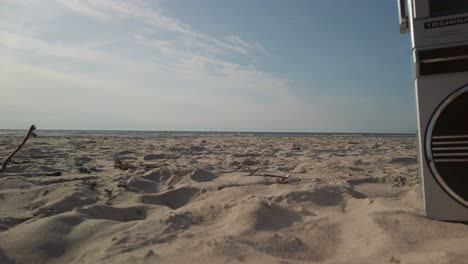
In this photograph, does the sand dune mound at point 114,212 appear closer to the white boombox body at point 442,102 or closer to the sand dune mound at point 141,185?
the sand dune mound at point 141,185

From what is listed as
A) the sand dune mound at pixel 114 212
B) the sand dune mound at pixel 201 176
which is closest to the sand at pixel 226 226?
the sand dune mound at pixel 114 212

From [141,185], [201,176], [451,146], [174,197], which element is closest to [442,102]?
[451,146]

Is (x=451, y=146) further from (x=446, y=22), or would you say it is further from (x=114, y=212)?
(x=114, y=212)

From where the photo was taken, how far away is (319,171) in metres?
3.22

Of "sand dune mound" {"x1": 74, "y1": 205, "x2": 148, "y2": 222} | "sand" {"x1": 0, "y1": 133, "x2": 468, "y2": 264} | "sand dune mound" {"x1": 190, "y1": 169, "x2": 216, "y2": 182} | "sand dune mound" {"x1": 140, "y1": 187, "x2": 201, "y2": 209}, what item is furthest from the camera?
"sand dune mound" {"x1": 190, "y1": 169, "x2": 216, "y2": 182}

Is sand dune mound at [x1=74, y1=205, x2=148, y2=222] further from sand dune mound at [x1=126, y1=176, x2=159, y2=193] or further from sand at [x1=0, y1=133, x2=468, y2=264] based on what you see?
sand dune mound at [x1=126, y1=176, x2=159, y2=193]

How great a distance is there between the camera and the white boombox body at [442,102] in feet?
4.01

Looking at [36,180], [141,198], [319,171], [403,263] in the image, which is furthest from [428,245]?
[36,180]

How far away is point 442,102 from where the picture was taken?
1.26 meters

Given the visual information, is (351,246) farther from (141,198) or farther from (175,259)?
(141,198)

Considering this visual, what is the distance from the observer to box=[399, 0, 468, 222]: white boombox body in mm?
1222

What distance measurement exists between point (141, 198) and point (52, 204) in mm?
575

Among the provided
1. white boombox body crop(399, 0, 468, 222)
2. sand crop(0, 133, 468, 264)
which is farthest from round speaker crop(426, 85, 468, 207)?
sand crop(0, 133, 468, 264)

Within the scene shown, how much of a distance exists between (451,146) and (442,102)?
0.62 feet
